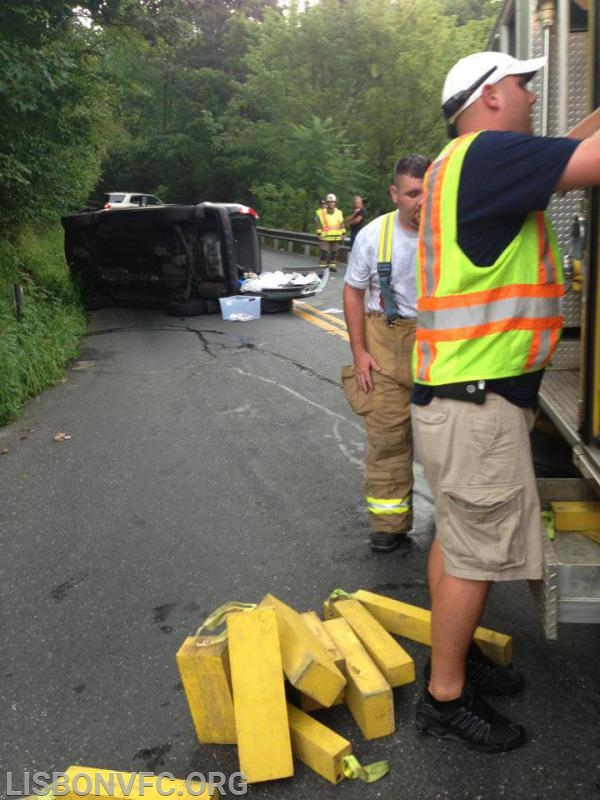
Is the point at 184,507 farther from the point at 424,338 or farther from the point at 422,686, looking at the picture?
the point at 424,338

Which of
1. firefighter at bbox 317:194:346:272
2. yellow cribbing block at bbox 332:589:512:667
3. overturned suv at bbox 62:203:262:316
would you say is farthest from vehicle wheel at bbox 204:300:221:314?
yellow cribbing block at bbox 332:589:512:667

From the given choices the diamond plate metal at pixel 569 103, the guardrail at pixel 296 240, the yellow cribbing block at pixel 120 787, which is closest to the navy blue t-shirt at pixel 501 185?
the yellow cribbing block at pixel 120 787

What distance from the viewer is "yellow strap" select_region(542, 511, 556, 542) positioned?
2.82 meters

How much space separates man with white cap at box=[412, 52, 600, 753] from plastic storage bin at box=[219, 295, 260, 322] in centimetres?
985

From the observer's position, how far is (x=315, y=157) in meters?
31.2

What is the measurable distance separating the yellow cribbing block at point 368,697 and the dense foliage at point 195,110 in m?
5.25

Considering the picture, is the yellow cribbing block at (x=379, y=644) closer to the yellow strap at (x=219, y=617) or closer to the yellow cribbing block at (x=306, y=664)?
the yellow cribbing block at (x=306, y=664)

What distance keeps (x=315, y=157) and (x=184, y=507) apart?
2798 centimetres

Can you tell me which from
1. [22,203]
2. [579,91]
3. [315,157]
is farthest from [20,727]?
[315,157]

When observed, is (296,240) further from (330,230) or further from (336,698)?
(336,698)

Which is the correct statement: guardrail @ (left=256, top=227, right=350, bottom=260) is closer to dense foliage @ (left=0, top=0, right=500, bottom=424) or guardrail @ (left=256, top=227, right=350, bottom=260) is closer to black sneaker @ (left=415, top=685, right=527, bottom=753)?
dense foliage @ (left=0, top=0, right=500, bottom=424)

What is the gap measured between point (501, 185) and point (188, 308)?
10.9 metres

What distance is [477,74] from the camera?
95.0 inches

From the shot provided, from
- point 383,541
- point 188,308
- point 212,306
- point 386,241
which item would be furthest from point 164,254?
point 383,541
